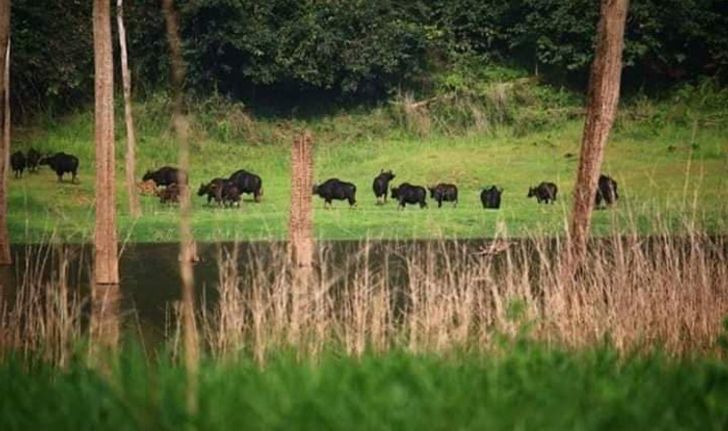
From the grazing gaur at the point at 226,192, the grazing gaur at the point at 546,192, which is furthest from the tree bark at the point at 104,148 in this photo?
→ the grazing gaur at the point at 546,192

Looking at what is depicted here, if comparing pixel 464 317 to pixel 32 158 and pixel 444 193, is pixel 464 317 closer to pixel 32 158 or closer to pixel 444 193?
pixel 444 193

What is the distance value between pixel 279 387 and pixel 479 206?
23347 mm

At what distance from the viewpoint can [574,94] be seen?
4166 centimetres

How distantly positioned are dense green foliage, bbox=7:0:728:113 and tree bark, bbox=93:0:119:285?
838 inches

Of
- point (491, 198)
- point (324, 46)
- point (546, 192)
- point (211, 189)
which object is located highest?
point (324, 46)

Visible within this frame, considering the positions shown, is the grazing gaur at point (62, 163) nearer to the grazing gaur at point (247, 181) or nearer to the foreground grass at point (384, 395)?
the grazing gaur at point (247, 181)

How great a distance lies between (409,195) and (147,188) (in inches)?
273

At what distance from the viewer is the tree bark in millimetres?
18203

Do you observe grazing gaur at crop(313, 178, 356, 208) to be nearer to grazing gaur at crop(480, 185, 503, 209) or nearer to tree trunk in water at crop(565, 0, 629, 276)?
grazing gaur at crop(480, 185, 503, 209)

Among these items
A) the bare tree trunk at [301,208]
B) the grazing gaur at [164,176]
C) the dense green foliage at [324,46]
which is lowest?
the bare tree trunk at [301,208]

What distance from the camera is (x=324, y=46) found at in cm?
4150

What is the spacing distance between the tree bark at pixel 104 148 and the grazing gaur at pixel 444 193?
12833 millimetres

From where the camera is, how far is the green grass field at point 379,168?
1059 inches

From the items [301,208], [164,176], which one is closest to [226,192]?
[164,176]
